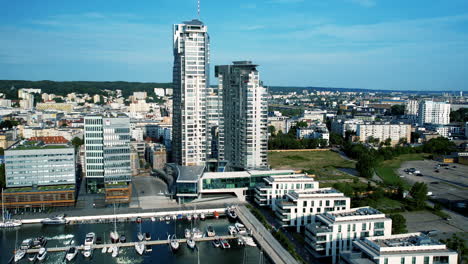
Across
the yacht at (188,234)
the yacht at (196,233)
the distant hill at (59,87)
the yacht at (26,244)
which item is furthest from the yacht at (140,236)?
the distant hill at (59,87)

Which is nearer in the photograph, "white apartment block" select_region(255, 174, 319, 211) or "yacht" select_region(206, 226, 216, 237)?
"yacht" select_region(206, 226, 216, 237)

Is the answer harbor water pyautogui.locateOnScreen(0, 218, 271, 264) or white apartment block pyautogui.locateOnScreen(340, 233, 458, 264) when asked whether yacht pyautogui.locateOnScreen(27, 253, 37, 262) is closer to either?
harbor water pyautogui.locateOnScreen(0, 218, 271, 264)

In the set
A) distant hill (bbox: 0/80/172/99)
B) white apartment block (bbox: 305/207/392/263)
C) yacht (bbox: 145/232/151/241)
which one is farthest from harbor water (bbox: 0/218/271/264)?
distant hill (bbox: 0/80/172/99)

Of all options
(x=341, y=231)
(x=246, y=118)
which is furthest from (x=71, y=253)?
(x=246, y=118)

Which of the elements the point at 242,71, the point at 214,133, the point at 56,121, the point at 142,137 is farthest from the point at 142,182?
the point at 56,121

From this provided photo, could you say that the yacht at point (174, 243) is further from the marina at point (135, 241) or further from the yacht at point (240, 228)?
the yacht at point (240, 228)

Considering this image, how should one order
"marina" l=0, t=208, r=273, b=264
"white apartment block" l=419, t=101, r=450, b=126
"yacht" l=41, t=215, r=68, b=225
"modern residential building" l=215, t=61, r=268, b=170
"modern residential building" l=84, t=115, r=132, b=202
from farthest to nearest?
1. "white apartment block" l=419, t=101, r=450, b=126
2. "modern residential building" l=215, t=61, r=268, b=170
3. "modern residential building" l=84, t=115, r=132, b=202
4. "yacht" l=41, t=215, r=68, b=225
5. "marina" l=0, t=208, r=273, b=264

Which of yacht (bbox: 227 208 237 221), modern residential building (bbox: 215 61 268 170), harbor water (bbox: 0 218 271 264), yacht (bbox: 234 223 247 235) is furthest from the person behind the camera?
modern residential building (bbox: 215 61 268 170)
